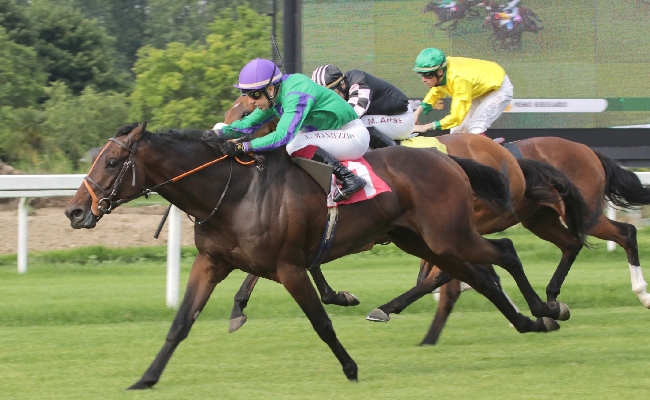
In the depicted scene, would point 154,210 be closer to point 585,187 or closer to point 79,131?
point 585,187

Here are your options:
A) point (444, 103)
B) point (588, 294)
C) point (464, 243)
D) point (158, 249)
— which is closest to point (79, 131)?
point (158, 249)

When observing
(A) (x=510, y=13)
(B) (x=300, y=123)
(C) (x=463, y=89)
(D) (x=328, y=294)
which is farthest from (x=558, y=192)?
(A) (x=510, y=13)

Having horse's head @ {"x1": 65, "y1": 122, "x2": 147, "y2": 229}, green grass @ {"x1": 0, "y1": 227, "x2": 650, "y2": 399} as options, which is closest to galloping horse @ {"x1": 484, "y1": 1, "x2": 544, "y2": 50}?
green grass @ {"x1": 0, "y1": 227, "x2": 650, "y2": 399}

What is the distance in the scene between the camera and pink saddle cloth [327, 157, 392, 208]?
5.69 metres

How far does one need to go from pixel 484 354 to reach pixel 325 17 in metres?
4.29

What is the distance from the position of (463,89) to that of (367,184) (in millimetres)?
2432

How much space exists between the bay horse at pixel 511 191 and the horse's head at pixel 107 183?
1.78m

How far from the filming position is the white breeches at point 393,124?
24.6 ft

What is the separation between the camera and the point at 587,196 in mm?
8023

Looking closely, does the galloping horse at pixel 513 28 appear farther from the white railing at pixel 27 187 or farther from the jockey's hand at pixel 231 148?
the jockey's hand at pixel 231 148

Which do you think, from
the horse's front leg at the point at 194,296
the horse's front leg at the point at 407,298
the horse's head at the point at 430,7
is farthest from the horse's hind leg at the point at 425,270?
the horse's head at the point at 430,7

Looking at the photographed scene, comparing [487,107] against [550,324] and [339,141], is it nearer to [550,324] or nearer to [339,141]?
[550,324]

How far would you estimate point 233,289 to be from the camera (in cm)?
867

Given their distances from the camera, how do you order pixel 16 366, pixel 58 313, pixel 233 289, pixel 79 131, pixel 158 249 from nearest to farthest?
pixel 16 366
pixel 58 313
pixel 233 289
pixel 158 249
pixel 79 131
